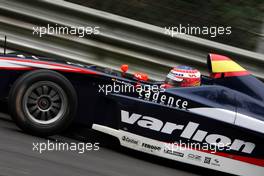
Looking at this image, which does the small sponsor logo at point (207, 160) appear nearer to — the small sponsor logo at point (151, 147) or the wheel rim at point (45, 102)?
the small sponsor logo at point (151, 147)

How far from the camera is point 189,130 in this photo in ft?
20.2

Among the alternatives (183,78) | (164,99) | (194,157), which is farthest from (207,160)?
(183,78)

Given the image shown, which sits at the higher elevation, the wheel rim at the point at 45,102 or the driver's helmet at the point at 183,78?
Answer: the driver's helmet at the point at 183,78

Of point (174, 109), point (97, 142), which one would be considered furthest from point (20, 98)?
point (174, 109)

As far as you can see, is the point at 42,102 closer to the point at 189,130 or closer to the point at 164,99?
the point at 164,99

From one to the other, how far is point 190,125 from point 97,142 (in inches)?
42.9

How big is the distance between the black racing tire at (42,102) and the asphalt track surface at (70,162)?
6.5 inches

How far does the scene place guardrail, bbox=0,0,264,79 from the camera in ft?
26.2

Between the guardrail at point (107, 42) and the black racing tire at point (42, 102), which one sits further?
the guardrail at point (107, 42)

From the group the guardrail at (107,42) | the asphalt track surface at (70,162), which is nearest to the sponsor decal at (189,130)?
the asphalt track surface at (70,162)

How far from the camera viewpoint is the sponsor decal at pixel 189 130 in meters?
6.16

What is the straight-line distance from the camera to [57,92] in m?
6.20

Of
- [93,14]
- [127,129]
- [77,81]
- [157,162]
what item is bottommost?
[157,162]

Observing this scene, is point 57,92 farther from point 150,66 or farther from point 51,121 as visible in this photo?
point 150,66
